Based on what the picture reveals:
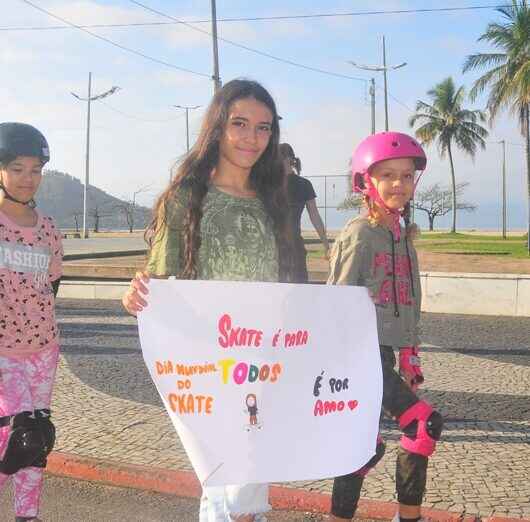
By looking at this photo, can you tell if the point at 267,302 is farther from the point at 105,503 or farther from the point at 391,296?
the point at 105,503

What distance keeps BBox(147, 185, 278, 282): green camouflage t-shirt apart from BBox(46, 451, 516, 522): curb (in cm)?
158

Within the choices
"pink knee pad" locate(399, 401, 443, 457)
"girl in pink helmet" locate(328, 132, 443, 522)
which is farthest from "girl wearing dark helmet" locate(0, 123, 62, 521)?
"pink knee pad" locate(399, 401, 443, 457)

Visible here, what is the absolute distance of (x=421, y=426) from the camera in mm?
2895

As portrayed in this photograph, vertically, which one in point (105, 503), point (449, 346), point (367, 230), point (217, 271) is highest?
point (367, 230)

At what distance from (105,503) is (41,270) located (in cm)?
140

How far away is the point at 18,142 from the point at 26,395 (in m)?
1.16

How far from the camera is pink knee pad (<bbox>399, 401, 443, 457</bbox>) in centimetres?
288

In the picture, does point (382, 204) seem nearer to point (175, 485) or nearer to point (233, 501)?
point (233, 501)

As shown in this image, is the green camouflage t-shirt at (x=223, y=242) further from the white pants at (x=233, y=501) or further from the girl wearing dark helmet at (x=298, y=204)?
the white pants at (x=233, y=501)

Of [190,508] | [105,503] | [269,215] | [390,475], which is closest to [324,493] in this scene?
[390,475]

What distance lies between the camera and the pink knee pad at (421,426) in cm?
288

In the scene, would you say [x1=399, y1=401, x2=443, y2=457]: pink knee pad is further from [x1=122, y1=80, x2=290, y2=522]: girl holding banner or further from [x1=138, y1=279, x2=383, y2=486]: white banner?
[x1=122, y1=80, x2=290, y2=522]: girl holding banner

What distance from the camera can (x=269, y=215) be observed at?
2.71 m

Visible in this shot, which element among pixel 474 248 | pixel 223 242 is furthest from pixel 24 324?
pixel 474 248
